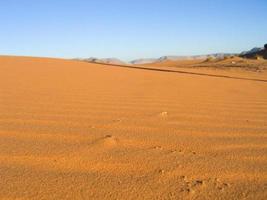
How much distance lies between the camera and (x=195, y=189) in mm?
1560

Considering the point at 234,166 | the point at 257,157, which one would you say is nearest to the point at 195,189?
the point at 234,166

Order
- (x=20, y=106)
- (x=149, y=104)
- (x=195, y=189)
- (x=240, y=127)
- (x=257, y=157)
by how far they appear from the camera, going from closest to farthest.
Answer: (x=195, y=189), (x=257, y=157), (x=240, y=127), (x=20, y=106), (x=149, y=104)

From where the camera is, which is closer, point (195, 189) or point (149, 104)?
point (195, 189)

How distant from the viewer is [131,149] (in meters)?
2.09

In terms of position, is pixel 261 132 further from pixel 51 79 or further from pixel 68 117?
pixel 51 79

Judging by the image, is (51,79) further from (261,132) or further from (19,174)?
(19,174)

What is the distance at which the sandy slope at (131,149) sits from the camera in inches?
61.4

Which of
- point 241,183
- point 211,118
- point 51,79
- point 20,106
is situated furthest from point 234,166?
point 51,79

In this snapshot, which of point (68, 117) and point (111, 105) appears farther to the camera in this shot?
point (111, 105)

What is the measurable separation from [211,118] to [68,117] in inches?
42.0

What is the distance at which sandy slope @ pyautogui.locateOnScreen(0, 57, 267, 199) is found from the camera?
1.56 metres

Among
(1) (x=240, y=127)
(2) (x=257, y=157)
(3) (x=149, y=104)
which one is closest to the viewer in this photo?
(2) (x=257, y=157)

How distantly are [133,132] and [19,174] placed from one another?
0.92 metres

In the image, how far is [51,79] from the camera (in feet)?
19.2
